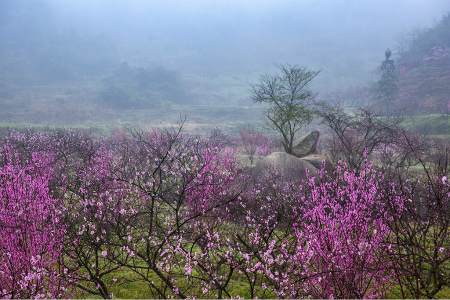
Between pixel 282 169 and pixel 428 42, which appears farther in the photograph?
pixel 428 42

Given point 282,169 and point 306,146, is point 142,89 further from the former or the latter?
point 282,169

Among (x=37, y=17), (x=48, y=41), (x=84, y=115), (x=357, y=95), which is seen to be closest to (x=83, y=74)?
(x=48, y=41)

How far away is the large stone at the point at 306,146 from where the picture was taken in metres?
24.3

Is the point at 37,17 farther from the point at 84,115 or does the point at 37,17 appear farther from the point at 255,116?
the point at 255,116

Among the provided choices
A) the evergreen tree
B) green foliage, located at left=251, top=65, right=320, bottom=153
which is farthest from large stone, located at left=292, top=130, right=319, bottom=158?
the evergreen tree

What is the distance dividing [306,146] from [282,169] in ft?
22.3

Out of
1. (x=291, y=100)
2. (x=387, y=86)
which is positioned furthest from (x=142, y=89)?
(x=291, y=100)

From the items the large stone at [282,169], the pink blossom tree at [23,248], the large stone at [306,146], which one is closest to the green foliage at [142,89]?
the large stone at [306,146]

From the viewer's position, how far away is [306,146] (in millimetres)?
24438

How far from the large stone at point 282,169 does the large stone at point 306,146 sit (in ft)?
14.4

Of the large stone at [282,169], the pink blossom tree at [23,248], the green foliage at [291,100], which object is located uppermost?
the green foliage at [291,100]

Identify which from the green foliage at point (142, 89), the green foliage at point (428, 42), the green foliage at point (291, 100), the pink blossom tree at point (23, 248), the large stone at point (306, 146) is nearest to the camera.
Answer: the pink blossom tree at point (23, 248)

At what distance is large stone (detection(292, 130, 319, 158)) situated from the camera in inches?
957

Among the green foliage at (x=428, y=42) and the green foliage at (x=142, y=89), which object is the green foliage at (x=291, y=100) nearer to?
the green foliage at (x=142, y=89)
